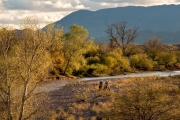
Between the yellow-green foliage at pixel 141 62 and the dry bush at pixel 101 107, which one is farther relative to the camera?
the yellow-green foliage at pixel 141 62

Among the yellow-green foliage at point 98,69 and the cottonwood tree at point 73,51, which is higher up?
the cottonwood tree at point 73,51

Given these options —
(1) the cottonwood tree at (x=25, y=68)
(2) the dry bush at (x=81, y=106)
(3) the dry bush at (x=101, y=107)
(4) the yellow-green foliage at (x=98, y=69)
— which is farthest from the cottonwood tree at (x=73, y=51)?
(1) the cottonwood tree at (x=25, y=68)

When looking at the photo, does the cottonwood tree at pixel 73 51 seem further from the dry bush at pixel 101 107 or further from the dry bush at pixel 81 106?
the dry bush at pixel 101 107

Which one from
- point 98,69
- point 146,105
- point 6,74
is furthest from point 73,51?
point 146,105

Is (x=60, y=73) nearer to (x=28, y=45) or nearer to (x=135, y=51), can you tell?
(x=135, y=51)

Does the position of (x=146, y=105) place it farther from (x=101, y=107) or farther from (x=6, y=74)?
(x=101, y=107)

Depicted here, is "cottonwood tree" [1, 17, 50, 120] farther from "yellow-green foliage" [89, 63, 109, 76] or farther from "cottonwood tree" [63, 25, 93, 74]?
"yellow-green foliage" [89, 63, 109, 76]

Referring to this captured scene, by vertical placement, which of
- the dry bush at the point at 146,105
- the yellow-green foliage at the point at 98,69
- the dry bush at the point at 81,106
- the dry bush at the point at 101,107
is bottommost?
the yellow-green foliage at the point at 98,69

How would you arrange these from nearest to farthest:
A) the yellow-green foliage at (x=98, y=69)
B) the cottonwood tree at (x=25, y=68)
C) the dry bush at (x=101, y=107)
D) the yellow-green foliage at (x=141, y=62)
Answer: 1. the cottonwood tree at (x=25, y=68)
2. the dry bush at (x=101, y=107)
3. the yellow-green foliage at (x=98, y=69)
4. the yellow-green foliage at (x=141, y=62)

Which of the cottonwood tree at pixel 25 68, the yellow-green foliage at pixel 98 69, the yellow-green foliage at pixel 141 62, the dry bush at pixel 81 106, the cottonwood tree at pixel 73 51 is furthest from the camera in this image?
the yellow-green foliage at pixel 141 62

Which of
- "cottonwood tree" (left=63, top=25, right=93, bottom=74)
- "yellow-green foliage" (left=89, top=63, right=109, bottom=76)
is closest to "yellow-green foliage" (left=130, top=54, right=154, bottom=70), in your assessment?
"yellow-green foliage" (left=89, top=63, right=109, bottom=76)

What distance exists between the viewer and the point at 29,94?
19016mm

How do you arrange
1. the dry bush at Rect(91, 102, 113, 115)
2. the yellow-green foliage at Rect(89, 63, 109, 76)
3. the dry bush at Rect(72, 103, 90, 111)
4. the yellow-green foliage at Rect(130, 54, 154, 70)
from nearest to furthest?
the dry bush at Rect(91, 102, 113, 115)
the dry bush at Rect(72, 103, 90, 111)
the yellow-green foliage at Rect(89, 63, 109, 76)
the yellow-green foliage at Rect(130, 54, 154, 70)

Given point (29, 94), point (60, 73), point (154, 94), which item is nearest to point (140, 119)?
point (154, 94)
